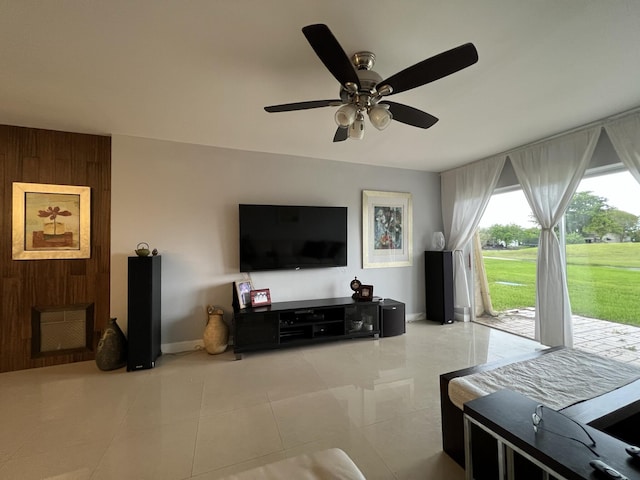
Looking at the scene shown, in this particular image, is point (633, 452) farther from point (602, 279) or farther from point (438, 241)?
point (438, 241)

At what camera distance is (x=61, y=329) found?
2814 millimetres

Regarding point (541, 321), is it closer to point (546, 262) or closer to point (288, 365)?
point (546, 262)

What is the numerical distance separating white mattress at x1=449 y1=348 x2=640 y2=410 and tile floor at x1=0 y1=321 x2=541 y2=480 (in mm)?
495

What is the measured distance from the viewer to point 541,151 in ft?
10.2

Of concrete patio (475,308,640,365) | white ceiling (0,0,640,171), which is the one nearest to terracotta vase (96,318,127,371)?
white ceiling (0,0,640,171)

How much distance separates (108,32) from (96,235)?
2.18m

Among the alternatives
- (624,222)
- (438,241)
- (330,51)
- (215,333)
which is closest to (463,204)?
(438,241)

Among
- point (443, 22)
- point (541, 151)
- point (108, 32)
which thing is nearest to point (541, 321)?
point (541, 151)

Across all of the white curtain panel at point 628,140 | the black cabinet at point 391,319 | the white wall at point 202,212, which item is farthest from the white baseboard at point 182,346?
the white curtain panel at point 628,140

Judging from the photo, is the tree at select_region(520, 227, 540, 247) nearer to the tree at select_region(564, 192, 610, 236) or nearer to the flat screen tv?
the tree at select_region(564, 192, 610, 236)

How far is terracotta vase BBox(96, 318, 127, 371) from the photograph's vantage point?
8.61ft

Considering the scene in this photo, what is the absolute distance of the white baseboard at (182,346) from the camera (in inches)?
121

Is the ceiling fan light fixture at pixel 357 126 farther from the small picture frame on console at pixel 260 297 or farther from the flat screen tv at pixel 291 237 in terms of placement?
the small picture frame on console at pixel 260 297

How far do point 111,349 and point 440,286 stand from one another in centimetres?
420
